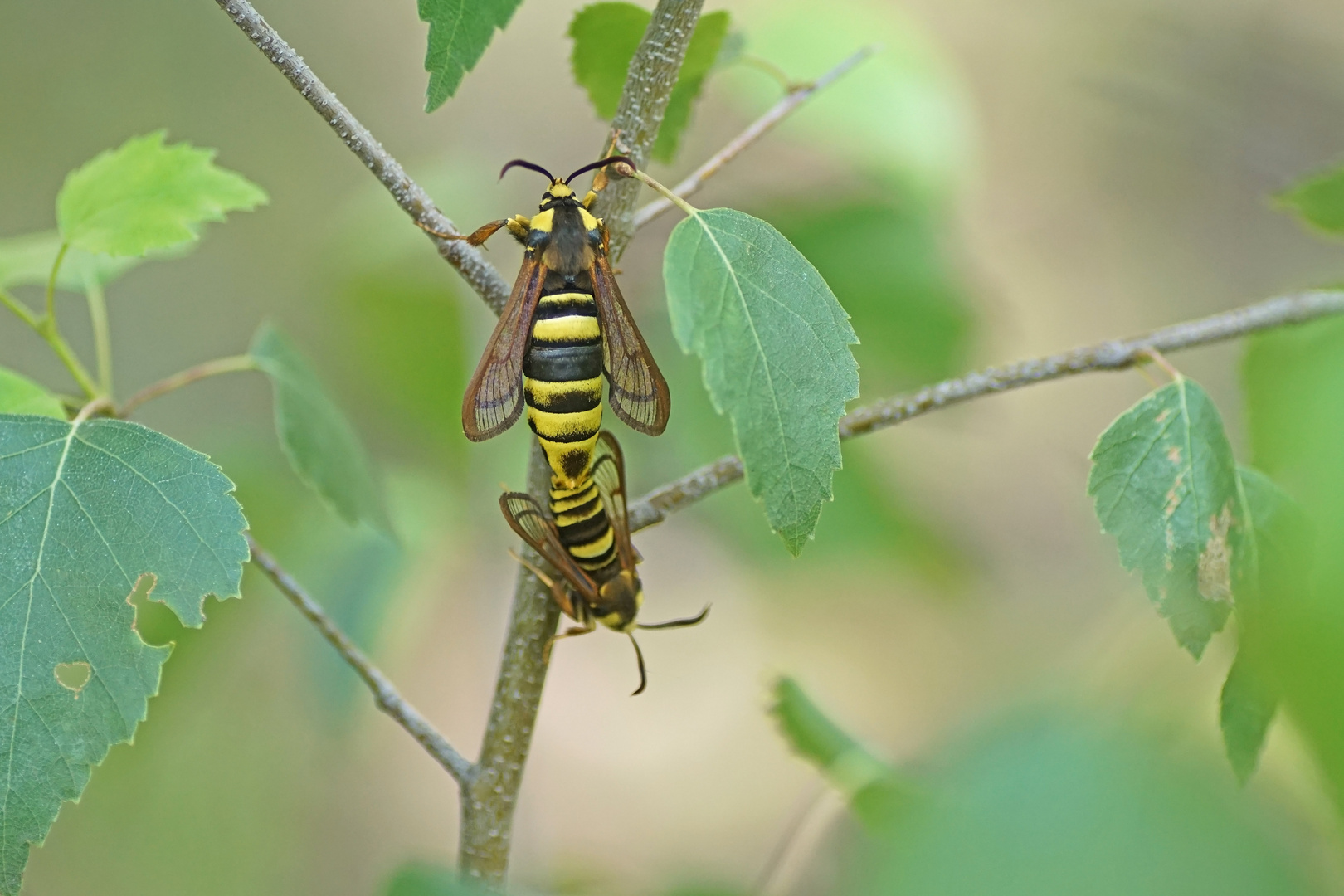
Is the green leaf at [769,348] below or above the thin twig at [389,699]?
above

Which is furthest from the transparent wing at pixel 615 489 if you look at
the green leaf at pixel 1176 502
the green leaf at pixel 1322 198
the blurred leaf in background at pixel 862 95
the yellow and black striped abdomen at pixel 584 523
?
the blurred leaf in background at pixel 862 95

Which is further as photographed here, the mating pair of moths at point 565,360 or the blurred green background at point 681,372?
the blurred green background at point 681,372

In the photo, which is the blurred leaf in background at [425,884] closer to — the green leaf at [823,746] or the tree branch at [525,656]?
the tree branch at [525,656]

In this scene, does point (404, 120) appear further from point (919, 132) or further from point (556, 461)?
point (556, 461)

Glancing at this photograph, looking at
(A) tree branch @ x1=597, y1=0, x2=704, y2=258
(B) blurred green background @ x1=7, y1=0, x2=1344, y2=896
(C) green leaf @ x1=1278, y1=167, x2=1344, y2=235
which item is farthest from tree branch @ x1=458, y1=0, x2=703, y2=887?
(C) green leaf @ x1=1278, y1=167, x2=1344, y2=235

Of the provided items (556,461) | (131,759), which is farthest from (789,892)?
(131,759)

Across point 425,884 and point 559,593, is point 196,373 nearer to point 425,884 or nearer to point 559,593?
point 559,593

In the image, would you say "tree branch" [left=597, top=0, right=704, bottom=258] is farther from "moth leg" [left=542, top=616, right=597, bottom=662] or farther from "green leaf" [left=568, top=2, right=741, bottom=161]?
"moth leg" [left=542, top=616, right=597, bottom=662]
